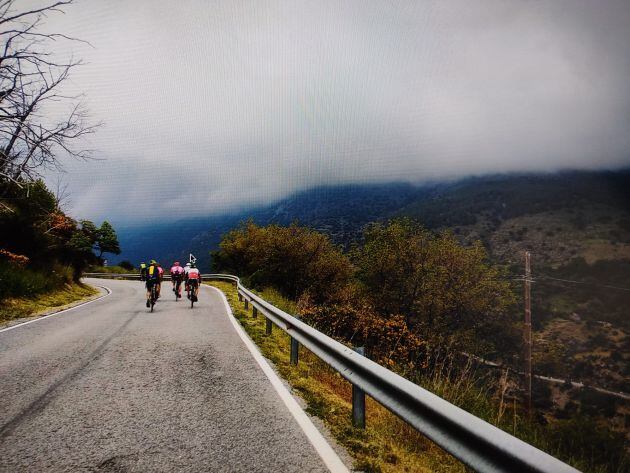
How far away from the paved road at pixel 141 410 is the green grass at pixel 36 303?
16.8 feet

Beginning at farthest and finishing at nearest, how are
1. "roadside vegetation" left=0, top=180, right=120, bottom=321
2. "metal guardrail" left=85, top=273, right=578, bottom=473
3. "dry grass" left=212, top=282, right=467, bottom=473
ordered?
"roadside vegetation" left=0, top=180, right=120, bottom=321 < "dry grass" left=212, top=282, right=467, bottom=473 < "metal guardrail" left=85, top=273, right=578, bottom=473

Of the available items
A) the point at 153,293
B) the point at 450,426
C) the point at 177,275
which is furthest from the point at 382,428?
the point at 177,275

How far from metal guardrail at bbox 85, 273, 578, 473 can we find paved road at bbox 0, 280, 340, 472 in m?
0.73

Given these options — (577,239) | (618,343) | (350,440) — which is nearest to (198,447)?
(350,440)

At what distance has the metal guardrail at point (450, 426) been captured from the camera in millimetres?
1639

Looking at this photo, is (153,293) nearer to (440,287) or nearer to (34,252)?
(34,252)

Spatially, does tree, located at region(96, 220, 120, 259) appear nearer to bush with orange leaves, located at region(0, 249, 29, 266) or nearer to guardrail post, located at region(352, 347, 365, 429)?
bush with orange leaves, located at region(0, 249, 29, 266)

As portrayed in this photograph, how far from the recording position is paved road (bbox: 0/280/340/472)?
2.83 m

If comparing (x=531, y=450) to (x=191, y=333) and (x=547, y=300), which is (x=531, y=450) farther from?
(x=547, y=300)

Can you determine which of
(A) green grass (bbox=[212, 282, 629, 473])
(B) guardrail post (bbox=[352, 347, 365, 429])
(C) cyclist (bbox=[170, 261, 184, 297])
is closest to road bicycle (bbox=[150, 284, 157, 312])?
(C) cyclist (bbox=[170, 261, 184, 297])

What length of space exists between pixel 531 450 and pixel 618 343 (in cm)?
7402

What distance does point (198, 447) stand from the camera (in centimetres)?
301

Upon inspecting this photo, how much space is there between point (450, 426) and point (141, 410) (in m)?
3.14

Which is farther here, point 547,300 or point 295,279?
point 547,300
